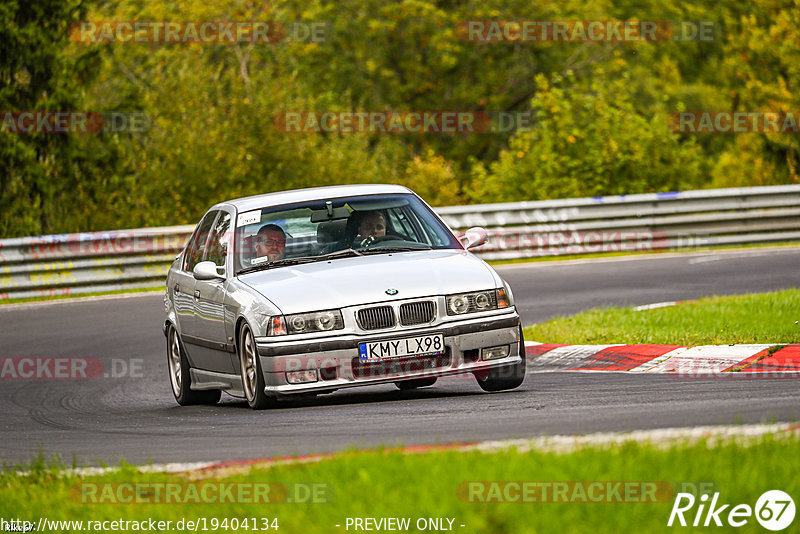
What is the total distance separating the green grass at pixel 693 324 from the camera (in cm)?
1109

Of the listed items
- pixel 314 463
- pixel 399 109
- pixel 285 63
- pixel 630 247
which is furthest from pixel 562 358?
pixel 399 109

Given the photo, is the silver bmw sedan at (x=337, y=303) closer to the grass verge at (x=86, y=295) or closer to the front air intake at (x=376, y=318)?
the front air intake at (x=376, y=318)

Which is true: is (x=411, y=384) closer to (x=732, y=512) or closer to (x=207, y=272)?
(x=207, y=272)

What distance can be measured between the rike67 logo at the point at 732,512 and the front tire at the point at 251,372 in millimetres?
4782

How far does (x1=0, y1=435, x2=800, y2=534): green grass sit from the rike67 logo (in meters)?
0.04

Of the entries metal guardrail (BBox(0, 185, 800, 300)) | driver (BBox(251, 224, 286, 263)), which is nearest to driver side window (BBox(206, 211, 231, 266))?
driver (BBox(251, 224, 286, 263))

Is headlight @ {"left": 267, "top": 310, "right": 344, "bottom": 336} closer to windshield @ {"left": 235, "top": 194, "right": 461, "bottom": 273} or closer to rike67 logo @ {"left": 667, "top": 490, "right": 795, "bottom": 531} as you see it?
windshield @ {"left": 235, "top": 194, "right": 461, "bottom": 273}

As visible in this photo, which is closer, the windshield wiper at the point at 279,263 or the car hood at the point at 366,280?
the car hood at the point at 366,280

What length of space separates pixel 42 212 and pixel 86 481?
1854 centimetres

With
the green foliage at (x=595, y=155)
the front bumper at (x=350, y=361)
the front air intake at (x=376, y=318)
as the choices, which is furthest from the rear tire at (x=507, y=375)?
the green foliage at (x=595, y=155)

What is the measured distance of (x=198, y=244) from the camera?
36.9ft

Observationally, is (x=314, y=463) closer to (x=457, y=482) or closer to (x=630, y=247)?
(x=457, y=482)

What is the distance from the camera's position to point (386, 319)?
29.2 feet

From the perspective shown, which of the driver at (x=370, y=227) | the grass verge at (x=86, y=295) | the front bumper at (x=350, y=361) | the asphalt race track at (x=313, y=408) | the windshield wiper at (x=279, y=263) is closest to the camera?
the asphalt race track at (x=313, y=408)
